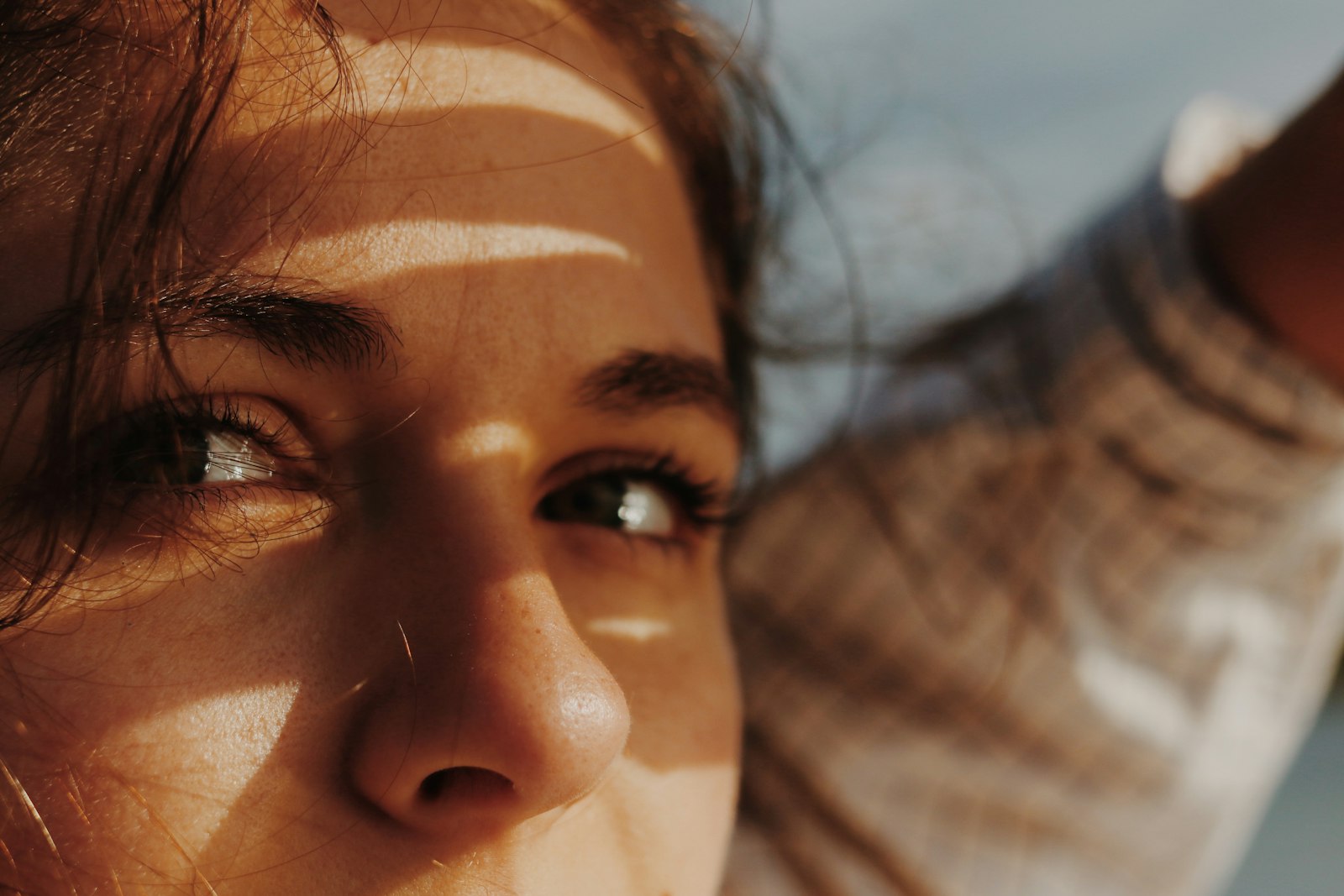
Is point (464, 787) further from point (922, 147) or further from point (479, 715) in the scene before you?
point (922, 147)

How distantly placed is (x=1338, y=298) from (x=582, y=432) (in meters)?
0.75

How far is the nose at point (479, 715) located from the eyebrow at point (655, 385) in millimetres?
167

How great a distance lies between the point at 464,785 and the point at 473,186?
373 mm

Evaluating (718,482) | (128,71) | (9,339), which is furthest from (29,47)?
(718,482)

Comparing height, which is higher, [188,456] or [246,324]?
[246,324]

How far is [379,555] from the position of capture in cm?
56

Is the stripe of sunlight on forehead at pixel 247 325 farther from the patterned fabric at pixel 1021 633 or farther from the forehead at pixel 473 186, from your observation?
the patterned fabric at pixel 1021 633

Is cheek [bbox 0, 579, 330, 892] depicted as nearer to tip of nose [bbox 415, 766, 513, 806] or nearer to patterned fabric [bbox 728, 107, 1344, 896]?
tip of nose [bbox 415, 766, 513, 806]

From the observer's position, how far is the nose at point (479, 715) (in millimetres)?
510

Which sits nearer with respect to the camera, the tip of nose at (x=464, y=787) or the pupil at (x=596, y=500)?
the tip of nose at (x=464, y=787)

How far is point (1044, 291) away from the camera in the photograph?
1.17 metres

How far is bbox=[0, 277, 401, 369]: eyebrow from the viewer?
50cm

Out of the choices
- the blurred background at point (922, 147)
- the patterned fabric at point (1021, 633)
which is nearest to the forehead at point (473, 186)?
the blurred background at point (922, 147)

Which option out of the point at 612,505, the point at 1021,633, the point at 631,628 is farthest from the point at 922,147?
the point at 631,628
